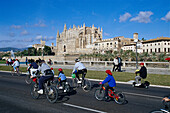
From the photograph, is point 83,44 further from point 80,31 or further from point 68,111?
point 68,111

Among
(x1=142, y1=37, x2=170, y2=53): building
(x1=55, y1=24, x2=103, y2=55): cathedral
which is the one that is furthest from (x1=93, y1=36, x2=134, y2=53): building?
(x1=142, y1=37, x2=170, y2=53): building

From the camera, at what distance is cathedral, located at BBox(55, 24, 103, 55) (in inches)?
4151

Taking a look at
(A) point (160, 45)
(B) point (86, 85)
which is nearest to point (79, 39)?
(A) point (160, 45)

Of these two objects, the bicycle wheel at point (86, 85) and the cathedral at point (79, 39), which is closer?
the bicycle wheel at point (86, 85)

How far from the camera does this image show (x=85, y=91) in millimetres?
10297

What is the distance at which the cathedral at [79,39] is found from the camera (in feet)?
346

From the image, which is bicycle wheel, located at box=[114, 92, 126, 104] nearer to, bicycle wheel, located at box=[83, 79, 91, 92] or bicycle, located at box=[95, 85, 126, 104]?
bicycle, located at box=[95, 85, 126, 104]

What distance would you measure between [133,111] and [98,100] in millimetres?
2155

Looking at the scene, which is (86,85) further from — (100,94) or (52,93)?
(52,93)

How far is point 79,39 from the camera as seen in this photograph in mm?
112312

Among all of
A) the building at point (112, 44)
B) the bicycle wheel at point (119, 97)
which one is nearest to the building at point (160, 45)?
the building at point (112, 44)

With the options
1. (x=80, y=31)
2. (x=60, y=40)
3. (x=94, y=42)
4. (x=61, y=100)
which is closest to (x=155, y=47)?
(x=94, y=42)

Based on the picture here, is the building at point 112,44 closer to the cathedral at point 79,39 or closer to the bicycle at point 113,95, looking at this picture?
the cathedral at point 79,39

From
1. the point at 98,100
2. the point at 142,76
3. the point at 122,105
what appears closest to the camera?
the point at 122,105
